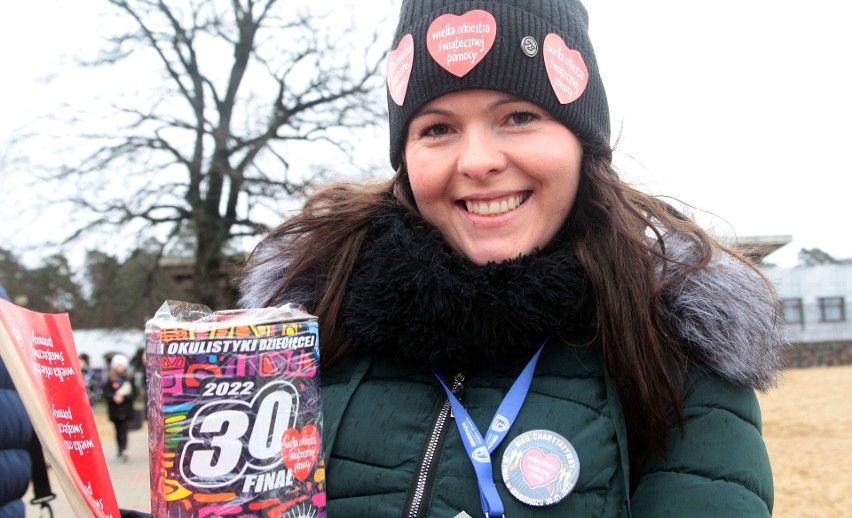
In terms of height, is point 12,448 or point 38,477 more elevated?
point 12,448

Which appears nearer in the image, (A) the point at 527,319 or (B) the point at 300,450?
(B) the point at 300,450

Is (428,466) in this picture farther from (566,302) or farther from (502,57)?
(502,57)

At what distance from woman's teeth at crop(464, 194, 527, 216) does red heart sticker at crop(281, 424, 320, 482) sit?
0.67 metres

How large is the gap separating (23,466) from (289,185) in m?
11.9

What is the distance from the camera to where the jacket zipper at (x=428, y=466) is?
1.46 metres

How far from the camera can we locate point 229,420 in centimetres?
116

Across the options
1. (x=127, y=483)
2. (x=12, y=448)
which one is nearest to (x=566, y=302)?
(x=12, y=448)

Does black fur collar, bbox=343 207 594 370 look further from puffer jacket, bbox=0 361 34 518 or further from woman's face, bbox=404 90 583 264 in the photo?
puffer jacket, bbox=0 361 34 518

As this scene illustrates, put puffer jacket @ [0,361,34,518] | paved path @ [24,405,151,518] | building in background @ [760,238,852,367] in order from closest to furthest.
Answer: puffer jacket @ [0,361,34,518]
paved path @ [24,405,151,518]
building in background @ [760,238,852,367]

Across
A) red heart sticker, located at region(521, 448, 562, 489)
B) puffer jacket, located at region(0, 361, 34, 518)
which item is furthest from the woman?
puffer jacket, located at region(0, 361, 34, 518)

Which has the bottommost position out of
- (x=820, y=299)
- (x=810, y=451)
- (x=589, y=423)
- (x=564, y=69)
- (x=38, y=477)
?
(x=820, y=299)

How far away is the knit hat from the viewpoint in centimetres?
167

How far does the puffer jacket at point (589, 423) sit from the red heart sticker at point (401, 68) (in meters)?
0.37

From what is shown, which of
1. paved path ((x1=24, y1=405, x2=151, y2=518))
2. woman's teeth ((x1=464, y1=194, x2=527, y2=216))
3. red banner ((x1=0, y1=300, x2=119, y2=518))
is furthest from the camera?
paved path ((x1=24, y1=405, x2=151, y2=518))
